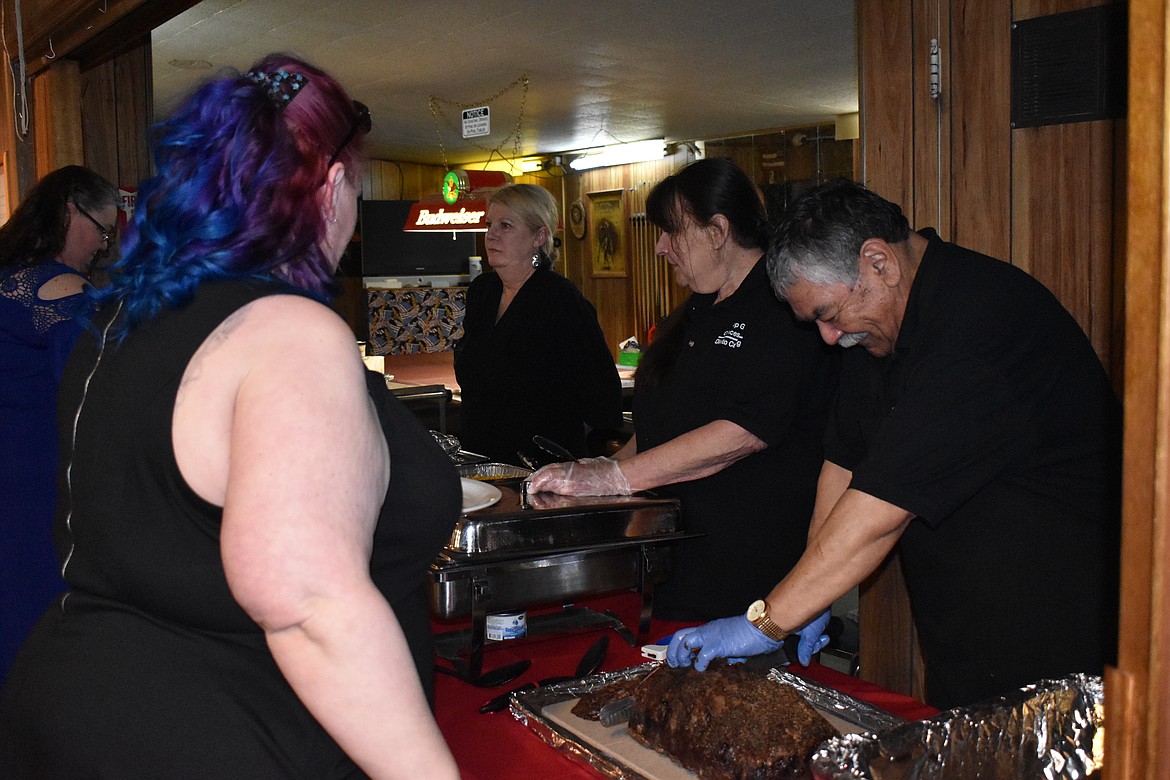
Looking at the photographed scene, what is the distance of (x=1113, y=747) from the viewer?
677mm

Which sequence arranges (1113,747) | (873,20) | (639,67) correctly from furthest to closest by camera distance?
(639,67)
(873,20)
(1113,747)

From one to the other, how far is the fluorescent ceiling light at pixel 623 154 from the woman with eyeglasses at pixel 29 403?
654 cm

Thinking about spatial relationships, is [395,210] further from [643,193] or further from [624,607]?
[624,607]

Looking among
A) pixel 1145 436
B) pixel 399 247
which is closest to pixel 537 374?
pixel 1145 436

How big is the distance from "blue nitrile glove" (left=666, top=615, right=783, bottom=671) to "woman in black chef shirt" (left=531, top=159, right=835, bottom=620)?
1.27 ft

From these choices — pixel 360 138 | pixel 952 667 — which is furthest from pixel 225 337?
pixel 952 667

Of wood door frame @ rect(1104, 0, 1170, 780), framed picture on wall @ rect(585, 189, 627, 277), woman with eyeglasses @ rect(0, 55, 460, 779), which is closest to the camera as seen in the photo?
wood door frame @ rect(1104, 0, 1170, 780)

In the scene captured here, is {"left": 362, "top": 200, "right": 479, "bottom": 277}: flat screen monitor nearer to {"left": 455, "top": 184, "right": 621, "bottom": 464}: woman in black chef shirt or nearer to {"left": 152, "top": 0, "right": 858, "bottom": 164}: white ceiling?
{"left": 152, "top": 0, "right": 858, "bottom": 164}: white ceiling

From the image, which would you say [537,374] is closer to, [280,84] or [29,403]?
[29,403]

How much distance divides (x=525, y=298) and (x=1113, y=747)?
8.31 feet

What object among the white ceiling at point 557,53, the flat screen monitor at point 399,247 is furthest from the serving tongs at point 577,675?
the flat screen monitor at point 399,247

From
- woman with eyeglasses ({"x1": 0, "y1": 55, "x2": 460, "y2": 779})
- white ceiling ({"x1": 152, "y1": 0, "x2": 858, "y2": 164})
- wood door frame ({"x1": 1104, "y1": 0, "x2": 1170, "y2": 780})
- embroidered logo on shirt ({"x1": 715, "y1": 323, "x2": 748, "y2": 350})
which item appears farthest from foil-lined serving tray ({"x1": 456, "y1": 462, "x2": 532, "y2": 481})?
white ceiling ({"x1": 152, "y1": 0, "x2": 858, "y2": 164})

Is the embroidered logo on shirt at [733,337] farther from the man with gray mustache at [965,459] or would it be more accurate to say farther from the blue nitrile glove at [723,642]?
the blue nitrile glove at [723,642]

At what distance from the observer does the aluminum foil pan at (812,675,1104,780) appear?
1.00 meters
